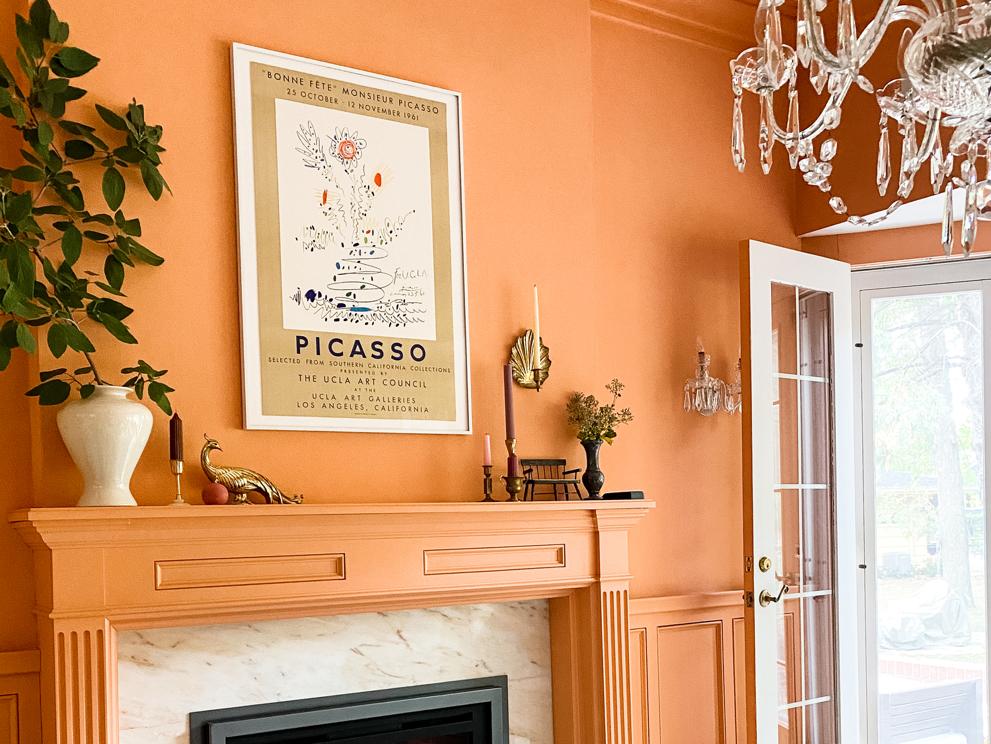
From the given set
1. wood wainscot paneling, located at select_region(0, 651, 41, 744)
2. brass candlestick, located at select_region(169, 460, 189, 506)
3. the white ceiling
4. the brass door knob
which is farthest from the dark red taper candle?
the white ceiling

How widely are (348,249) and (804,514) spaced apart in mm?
2134

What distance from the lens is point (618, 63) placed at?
392 cm

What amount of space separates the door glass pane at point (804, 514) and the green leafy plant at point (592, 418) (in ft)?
2.90

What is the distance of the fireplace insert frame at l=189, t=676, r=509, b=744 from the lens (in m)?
2.72

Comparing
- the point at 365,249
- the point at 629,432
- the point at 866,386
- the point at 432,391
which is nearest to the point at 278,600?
the point at 432,391

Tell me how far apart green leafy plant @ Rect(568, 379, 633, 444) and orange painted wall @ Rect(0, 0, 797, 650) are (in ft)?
0.18

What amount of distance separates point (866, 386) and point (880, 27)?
9.41ft

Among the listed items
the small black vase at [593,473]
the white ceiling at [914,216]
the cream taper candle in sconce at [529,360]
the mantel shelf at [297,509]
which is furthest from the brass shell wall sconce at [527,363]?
the white ceiling at [914,216]

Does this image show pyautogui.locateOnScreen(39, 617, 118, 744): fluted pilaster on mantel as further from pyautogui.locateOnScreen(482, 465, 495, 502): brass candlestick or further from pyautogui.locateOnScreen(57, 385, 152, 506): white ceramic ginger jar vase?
pyautogui.locateOnScreen(482, 465, 495, 502): brass candlestick

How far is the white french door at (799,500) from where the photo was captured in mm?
3654

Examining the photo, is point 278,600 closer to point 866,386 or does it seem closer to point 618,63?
point 618,63

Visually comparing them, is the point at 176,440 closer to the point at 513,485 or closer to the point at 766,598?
the point at 513,485

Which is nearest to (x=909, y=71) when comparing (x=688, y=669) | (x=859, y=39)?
(x=859, y=39)

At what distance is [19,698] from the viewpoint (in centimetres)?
257
